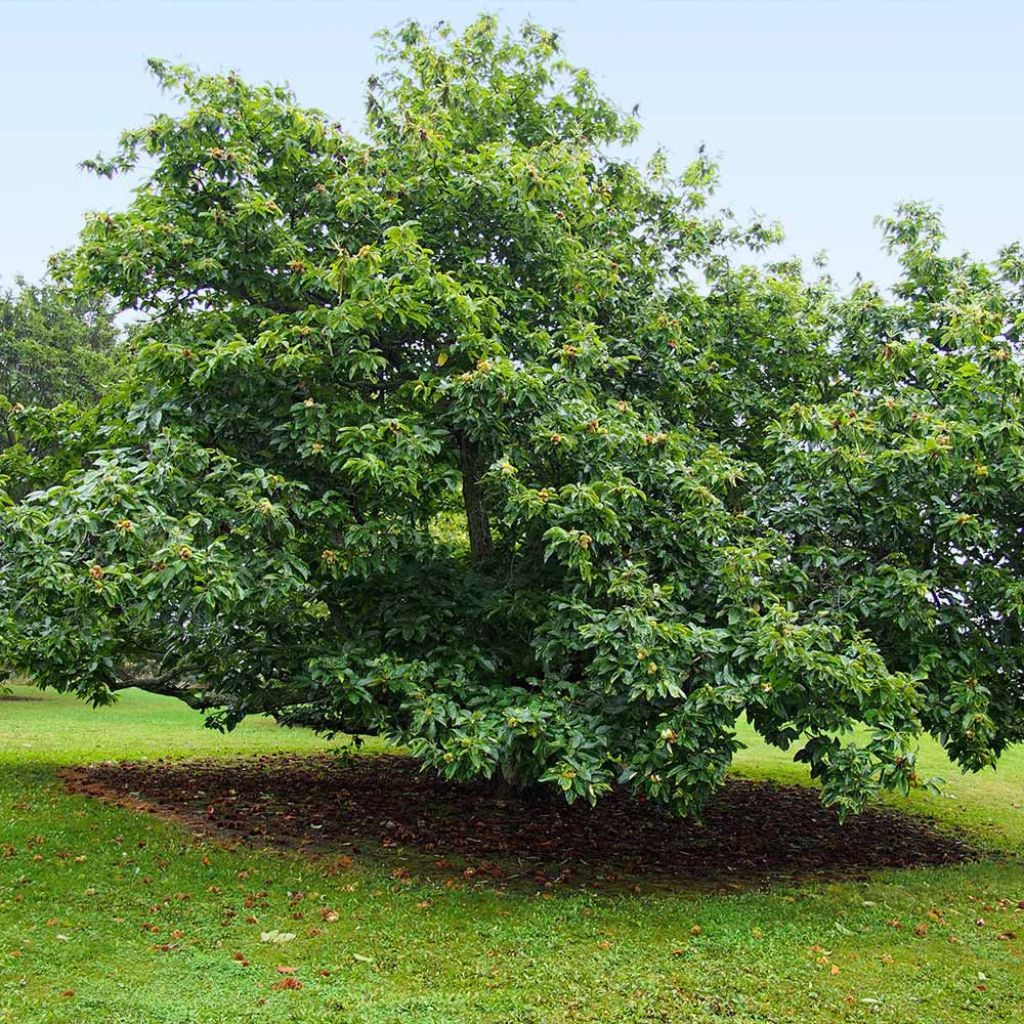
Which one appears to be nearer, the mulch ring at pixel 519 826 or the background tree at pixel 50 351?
the mulch ring at pixel 519 826

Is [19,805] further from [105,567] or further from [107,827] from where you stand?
[105,567]

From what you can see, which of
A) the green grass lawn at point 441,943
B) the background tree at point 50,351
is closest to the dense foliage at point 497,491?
the green grass lawn at point 441,943

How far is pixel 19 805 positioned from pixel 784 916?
6.26 m

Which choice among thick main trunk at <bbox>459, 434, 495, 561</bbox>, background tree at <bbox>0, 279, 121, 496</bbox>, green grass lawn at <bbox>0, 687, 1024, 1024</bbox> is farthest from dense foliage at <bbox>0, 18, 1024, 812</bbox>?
background tree at <bbox>0, 279, 121, 496</bbox>

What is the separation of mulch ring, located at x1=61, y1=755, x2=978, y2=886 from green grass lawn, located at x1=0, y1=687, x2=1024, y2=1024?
54 centimetres

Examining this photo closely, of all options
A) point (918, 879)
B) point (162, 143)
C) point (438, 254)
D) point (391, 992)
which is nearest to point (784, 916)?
point (918, 879)

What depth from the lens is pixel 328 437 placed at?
6.11 m

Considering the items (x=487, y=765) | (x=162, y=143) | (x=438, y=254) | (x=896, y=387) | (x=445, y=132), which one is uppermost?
(x=445, y=132)

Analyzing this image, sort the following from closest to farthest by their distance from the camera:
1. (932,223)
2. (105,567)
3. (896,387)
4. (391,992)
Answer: (391,992), (105,567), (896,387), (932,223)

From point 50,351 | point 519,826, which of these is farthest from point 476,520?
point 50,351

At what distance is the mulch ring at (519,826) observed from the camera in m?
7.32

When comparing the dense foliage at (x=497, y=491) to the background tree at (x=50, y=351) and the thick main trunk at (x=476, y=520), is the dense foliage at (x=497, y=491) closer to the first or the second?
the thick main trunk at (x=476, y=520)

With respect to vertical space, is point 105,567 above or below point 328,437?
below

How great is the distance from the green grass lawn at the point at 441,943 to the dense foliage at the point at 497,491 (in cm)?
94
